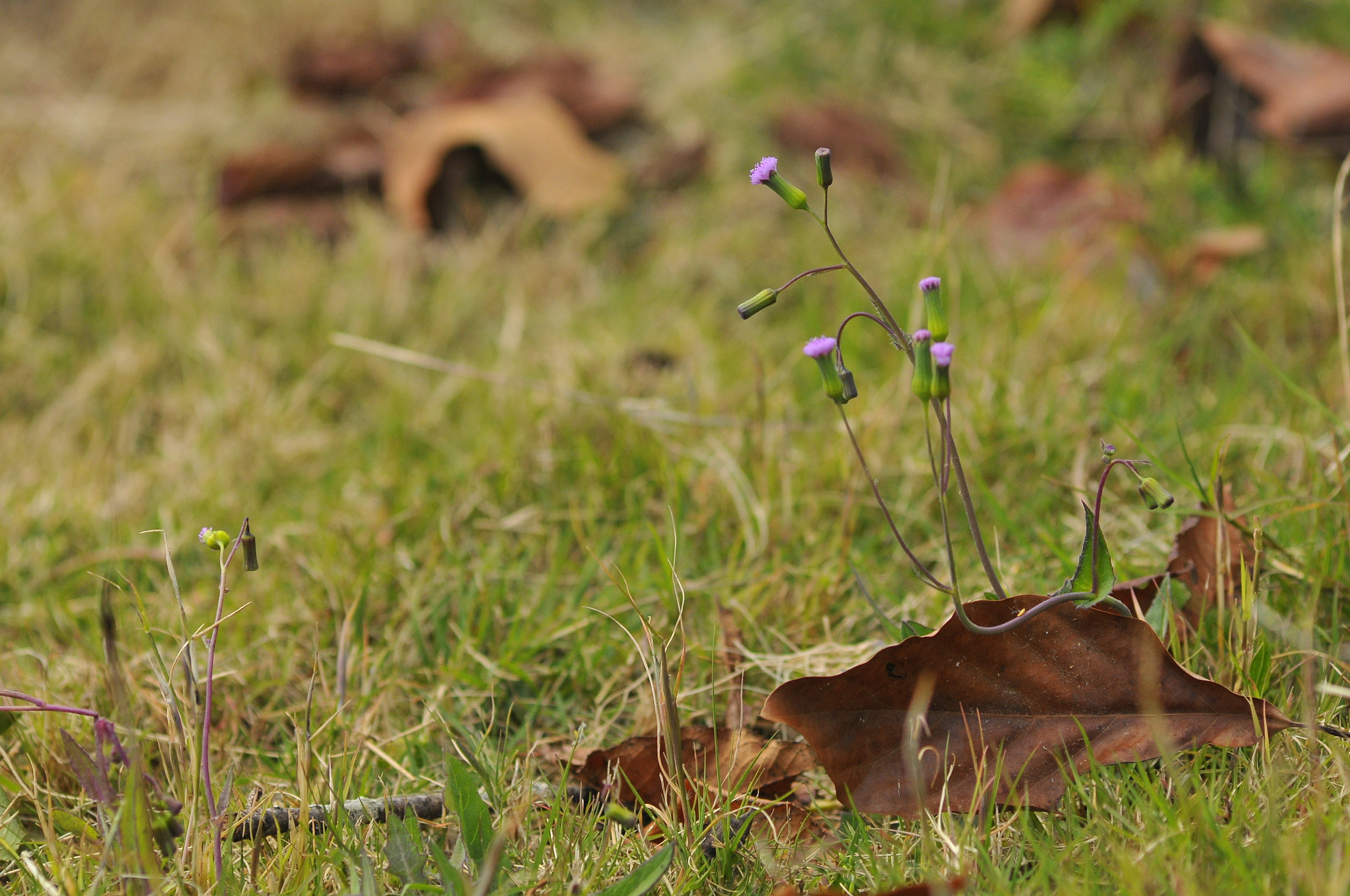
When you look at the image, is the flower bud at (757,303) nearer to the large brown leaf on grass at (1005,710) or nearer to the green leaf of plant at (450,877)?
the large brown leaf on grass at (1005,710)

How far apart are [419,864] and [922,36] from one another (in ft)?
9.77

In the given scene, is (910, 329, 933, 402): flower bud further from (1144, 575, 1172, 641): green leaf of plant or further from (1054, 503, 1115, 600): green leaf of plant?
(1144, 575, 1172, 641): green leaf of plant

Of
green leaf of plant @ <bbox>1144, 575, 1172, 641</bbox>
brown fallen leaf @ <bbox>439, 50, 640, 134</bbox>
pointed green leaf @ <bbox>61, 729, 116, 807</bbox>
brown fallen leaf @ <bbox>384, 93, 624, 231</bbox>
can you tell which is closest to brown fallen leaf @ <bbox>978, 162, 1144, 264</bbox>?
brown fallen leaf @ <bbox>384, 93, 624, 231</bbox>

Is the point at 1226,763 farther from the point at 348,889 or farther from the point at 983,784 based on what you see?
the point at 348,889

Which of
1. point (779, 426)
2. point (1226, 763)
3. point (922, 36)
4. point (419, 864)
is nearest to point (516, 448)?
point (779, 426)

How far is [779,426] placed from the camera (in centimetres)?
168

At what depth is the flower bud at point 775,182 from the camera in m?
0.96

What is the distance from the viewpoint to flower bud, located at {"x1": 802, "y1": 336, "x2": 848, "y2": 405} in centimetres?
93

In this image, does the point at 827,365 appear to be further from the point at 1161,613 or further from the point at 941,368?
the point at 1161,613

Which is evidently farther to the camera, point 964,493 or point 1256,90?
→ point 1256,90

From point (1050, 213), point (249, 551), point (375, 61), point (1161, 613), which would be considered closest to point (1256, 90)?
point (1050, 213)

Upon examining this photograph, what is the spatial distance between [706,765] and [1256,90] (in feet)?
7.30

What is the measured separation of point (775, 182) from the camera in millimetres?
988

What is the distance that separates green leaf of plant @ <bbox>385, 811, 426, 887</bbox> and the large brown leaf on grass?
34cm
